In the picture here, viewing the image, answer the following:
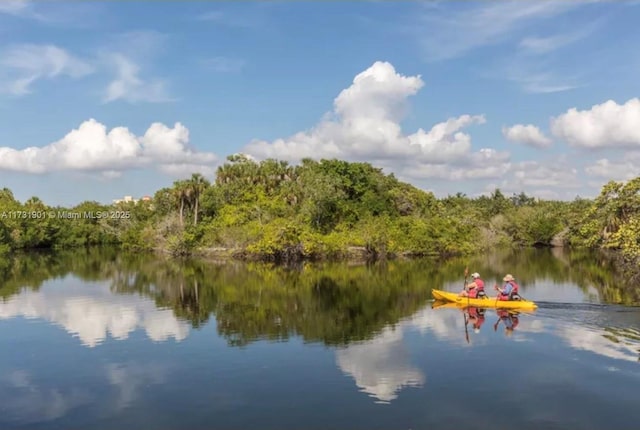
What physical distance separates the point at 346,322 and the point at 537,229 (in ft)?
232

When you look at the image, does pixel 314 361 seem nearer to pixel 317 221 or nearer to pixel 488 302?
pixel 488 302

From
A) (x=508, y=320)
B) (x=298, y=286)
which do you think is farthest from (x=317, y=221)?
(x=508, y=320)

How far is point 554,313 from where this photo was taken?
24.1m

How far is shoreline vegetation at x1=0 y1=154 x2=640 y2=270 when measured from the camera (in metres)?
58.2

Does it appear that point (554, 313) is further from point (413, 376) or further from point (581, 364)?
point (413, 376)

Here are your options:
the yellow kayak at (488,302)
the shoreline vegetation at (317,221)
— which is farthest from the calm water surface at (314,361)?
the shoreline vegetation at (317,221)

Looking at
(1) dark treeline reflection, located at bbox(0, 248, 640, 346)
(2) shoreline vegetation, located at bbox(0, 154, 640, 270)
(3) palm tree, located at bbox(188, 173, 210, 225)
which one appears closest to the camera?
(1) dark treeline reflection, located at bbox(0, 248, 640, 346)

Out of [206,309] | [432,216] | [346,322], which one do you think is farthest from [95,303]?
[432,216]

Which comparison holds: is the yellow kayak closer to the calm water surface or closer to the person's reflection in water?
the person's reflection in water

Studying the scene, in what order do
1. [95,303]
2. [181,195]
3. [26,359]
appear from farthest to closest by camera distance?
[181,195], [95,303], [26,359]

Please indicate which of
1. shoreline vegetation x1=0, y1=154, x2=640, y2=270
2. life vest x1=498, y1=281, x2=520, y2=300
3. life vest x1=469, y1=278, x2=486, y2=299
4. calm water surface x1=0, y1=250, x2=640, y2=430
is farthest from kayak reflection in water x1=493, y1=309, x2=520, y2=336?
shoreline vegetation x1=0, y1=154, x2=640, y2=270

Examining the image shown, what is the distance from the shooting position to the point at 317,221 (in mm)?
62406

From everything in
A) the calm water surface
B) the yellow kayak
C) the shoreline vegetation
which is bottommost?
the calm water surface

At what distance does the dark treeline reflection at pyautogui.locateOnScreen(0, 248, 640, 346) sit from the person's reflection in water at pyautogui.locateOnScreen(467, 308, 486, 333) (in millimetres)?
2731
